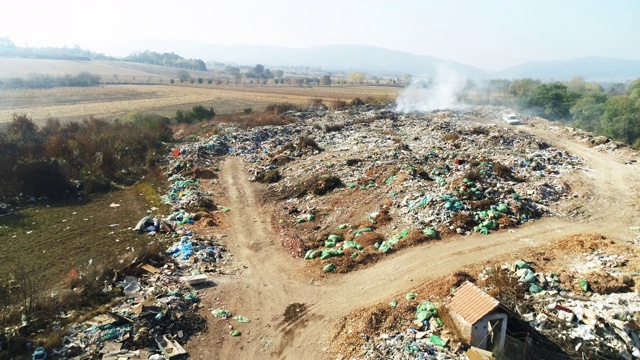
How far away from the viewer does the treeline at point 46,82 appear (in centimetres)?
6392

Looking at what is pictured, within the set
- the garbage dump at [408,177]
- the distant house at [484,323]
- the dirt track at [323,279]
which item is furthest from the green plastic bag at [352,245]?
the distant house at [484,323]

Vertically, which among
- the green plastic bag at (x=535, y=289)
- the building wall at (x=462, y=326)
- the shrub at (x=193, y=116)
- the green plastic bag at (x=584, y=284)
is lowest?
the building wall at (x=462, y=326)

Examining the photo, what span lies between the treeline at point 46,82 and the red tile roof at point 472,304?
76.2 m

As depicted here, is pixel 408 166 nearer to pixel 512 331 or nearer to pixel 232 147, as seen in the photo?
pixel 512 331

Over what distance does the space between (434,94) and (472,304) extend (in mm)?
47278

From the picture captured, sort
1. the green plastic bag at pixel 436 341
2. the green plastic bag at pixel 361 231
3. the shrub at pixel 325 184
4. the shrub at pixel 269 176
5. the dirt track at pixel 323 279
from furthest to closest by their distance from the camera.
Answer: the shrub at pixel 269 176 → the shrub at pixel 325 184 → the green plastic bag at pixel 361 231 → the dirt track at pixel 323 279 → the green plastic bag at pixel 436 341

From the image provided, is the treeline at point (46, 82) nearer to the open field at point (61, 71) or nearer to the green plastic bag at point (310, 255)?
the open field at point (61, 71)

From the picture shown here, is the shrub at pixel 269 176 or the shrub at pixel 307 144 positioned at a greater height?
the shrub at pixel 307 144

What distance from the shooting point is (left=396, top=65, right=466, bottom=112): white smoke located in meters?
46.2

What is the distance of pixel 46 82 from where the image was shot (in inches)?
2682

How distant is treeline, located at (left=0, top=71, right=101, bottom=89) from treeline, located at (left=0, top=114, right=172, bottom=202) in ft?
155

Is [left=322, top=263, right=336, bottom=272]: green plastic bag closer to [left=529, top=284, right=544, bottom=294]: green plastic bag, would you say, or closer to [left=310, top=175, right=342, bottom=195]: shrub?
[left=529, top=284, right=544, bottom=294]: green plastic bag

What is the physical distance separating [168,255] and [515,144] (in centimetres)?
2147

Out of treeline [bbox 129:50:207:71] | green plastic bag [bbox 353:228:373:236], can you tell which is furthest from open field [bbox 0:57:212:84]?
green plastic bag [bbox 353:228:373:236]
